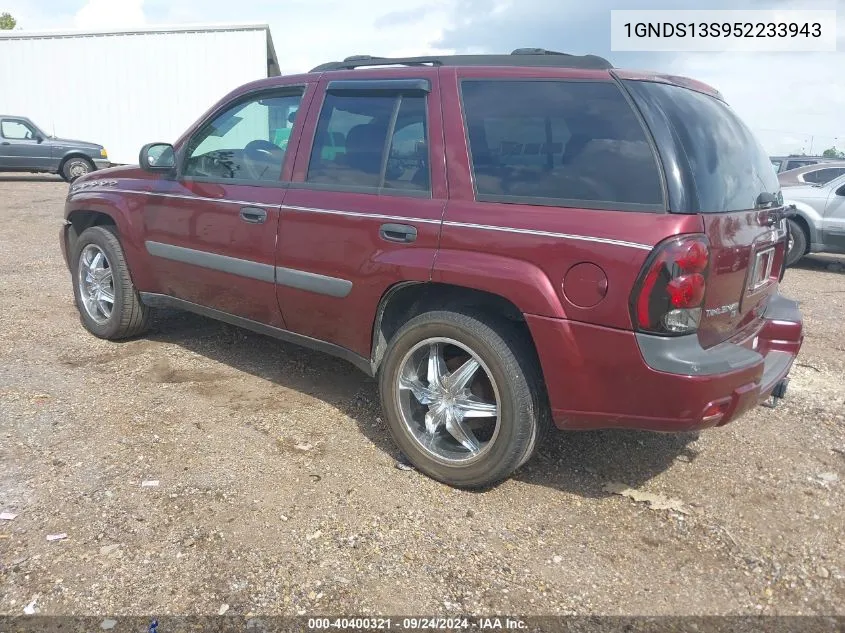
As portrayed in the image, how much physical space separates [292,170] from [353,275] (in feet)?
2.54

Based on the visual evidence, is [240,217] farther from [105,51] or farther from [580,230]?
[105,51]

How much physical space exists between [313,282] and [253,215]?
587 mm

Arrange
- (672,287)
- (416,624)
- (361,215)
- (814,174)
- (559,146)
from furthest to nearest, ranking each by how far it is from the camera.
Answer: (814,174) < (361,215) < (559,146) < (672,287) < (416,624)

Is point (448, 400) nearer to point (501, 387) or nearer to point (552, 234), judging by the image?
point (501, 387)

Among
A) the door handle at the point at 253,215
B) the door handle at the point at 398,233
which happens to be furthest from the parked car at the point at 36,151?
the door handle at the point at 398,233

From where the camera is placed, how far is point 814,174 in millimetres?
10008

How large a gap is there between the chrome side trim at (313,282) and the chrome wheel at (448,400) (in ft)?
1.70

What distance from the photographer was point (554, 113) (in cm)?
285

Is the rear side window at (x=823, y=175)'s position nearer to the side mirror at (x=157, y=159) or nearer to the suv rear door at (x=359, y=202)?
the suv rear door at (x=359, y=202)

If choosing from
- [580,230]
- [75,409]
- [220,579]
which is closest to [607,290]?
[580,230]

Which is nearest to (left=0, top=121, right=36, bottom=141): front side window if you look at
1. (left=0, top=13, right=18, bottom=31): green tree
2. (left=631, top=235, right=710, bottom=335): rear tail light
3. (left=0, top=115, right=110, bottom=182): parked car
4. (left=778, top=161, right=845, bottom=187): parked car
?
(left=0, top=115, right=110, bottom=182): parked car

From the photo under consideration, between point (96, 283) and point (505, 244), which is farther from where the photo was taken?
point (96, 283)

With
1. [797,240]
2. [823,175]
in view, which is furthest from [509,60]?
[823,175]

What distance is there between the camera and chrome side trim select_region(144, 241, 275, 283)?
149 inches
